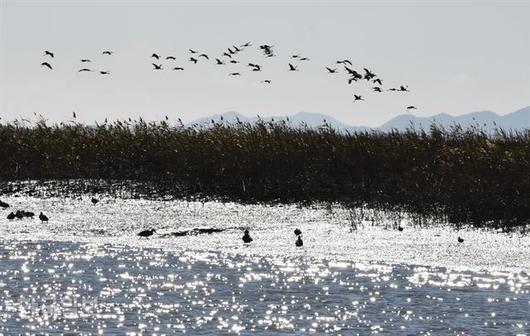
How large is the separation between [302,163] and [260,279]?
13128 millimetres

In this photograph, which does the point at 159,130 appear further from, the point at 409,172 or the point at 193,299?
the point at 193,299

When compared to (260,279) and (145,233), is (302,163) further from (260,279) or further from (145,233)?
(260,279)

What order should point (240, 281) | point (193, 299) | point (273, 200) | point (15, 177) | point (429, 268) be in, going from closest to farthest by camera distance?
point (193, 299) < point (240, 281) < point (429, 268) < point (273, 200) < point (15, 177)

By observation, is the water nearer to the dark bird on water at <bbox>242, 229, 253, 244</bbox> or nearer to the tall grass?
the dark bird on water at <bbox>242, 229, 253, 244</bbox>

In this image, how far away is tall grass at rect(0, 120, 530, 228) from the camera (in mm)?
21703

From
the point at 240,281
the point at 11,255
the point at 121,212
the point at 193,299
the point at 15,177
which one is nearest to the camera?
the point at 193,299

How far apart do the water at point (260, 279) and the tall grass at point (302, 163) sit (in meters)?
2.28

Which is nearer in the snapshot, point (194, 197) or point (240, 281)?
point (240, 281)

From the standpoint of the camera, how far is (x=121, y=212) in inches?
947

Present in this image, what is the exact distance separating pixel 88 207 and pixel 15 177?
6953 millimetres

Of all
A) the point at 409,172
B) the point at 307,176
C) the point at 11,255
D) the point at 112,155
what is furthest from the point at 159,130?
the point at 11,255

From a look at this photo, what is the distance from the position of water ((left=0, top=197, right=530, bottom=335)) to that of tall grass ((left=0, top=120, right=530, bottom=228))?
228 centimetres

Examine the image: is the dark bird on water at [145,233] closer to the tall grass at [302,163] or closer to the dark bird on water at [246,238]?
the dark bird on water at [246,238]

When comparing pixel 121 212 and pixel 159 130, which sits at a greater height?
pixel 159 130
